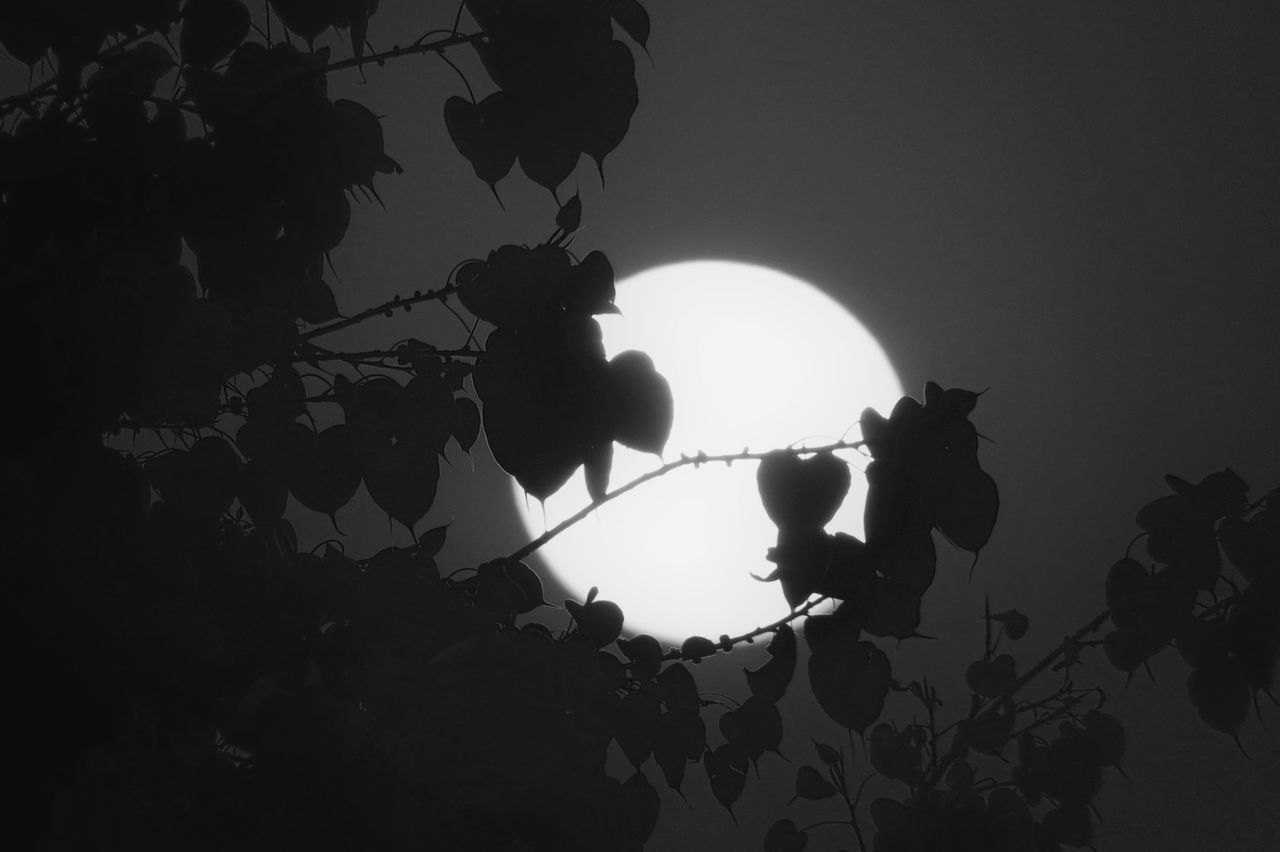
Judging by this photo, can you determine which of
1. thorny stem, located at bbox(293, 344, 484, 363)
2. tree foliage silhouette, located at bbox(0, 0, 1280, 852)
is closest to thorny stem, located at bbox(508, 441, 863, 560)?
tree foliage silhouette, located at bbox(0, 0, 1280, 852)

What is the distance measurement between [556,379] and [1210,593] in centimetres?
46

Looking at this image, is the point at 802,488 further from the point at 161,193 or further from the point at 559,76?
the point at 161,193

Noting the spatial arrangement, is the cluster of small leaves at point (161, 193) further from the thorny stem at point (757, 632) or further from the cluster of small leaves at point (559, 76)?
the thorny stem at point (757, 632)

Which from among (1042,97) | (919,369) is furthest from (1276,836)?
(1042,97)

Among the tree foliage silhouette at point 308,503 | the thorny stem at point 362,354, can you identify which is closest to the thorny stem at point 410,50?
the tree foliage silhouette at point 308,503

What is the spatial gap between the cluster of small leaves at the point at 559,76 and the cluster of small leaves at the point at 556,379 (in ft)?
0.15

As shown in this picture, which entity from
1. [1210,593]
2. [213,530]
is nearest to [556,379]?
[213,530]

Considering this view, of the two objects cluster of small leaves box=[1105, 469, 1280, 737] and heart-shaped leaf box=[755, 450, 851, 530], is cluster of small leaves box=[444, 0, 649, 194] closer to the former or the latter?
heart-shaped leaf box=[755, 450, 851, 530]

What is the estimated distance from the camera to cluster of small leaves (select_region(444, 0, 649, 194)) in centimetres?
43

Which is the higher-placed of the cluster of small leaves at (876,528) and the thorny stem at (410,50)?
the thorny stem at (410,50)

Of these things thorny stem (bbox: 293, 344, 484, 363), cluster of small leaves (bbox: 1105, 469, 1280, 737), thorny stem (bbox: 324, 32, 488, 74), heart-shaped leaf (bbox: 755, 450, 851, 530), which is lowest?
cluster of small leaves (bbox: 1105, 469, 1280, 737)

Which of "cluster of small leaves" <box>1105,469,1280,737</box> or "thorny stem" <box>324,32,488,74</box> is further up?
"thorny stem" <box>324,32,488,74</box>

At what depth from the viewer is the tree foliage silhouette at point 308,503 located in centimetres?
38

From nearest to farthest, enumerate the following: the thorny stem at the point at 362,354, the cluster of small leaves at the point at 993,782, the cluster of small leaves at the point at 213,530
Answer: the cluster of small leaves at the point at 213,530, the thorny stem at the point at 362,354, the cluster of small leaves at the point at 993,782
